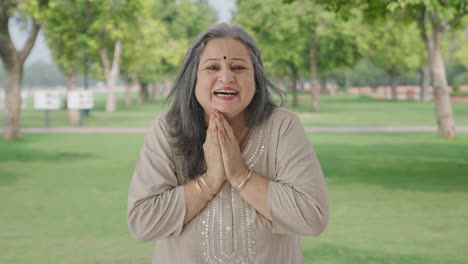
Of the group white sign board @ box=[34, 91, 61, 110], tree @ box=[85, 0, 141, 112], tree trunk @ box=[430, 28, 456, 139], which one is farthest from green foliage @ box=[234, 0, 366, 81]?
tree trunk @ box=[430, 28, 456, 139]

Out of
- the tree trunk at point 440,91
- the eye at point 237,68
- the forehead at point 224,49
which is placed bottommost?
the tree trunk at point 440,91

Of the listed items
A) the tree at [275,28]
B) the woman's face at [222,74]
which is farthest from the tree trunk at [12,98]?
the tree at [275,28]

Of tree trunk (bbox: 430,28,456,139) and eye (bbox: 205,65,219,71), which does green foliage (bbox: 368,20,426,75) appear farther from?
eye (bbox: 205,65,219,71)

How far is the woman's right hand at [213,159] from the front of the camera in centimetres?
268

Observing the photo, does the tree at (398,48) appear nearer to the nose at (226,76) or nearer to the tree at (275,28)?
the tree at (275,28)

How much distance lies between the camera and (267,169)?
2.80 metres

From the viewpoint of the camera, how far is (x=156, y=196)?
8.93 feet

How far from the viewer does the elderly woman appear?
2672 mm

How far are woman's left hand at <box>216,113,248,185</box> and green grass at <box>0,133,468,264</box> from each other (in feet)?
14.7

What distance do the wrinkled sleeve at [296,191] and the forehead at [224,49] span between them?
1.18ft

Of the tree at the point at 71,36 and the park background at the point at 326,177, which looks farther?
the tree at the point at 71,36

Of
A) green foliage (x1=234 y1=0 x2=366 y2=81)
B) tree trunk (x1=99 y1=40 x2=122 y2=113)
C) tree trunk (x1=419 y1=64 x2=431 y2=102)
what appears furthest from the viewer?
tree trunk (x1=419 y1=64 x2=431 y2=102)

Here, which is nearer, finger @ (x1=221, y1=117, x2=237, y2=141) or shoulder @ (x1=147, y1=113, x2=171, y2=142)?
finger @ (x1=221, y1=117, x2=237, y2=141)

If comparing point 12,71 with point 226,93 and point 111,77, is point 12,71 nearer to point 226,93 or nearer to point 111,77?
point 226,93
